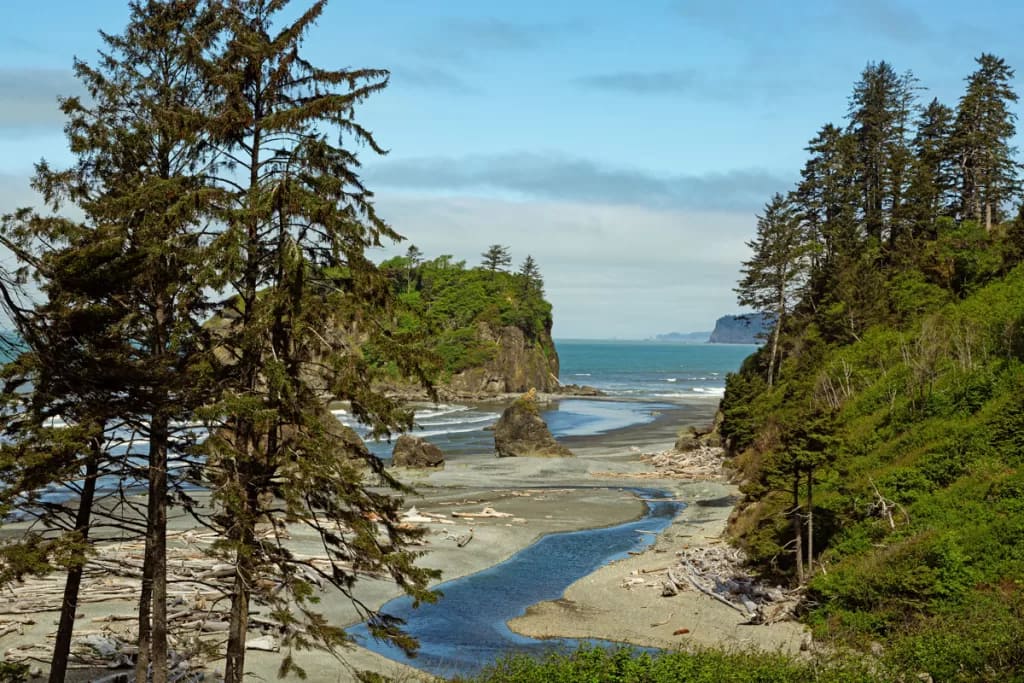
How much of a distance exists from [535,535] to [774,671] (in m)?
22.5

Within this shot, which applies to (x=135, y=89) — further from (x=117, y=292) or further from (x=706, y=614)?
(x=706, y=614)

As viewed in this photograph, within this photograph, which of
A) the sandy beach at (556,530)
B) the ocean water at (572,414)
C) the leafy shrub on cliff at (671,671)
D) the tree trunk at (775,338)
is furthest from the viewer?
the ocean water at (572,414)

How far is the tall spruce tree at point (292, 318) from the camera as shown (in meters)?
12.9

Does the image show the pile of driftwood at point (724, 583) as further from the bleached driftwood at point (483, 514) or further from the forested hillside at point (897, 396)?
the bleached driftwood at point (483, 514)

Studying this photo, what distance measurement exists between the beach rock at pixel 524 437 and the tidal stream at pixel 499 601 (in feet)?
67.2

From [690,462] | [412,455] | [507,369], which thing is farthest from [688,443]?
[507,369]

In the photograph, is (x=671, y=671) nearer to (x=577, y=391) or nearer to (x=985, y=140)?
(x=985, y=140)

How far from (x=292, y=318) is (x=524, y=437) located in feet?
156

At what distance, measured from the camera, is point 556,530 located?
36969 millimetres

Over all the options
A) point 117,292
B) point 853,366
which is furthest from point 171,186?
point 853,366

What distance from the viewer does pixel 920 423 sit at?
2894 centimetres

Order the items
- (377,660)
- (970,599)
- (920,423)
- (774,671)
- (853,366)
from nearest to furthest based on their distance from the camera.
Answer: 1. (774,671)
2. (970,599)
3. (377,660)
4. (920,423)
5. (853,366)

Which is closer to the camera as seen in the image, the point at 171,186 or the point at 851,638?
the point at 171,186

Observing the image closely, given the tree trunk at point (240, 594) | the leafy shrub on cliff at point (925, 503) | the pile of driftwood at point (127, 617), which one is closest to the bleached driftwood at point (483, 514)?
the leafy shrub on cliff at point (925, 503)
